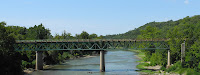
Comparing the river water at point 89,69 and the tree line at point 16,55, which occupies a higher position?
the tree line at point 16,55

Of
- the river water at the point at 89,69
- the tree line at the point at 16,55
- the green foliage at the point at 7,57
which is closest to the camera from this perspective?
the green foliage at the point at 7,57

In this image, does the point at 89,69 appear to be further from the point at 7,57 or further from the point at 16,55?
the point at 7,57

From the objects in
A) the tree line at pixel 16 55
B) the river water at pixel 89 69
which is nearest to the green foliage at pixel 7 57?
the tree line at pixel 16 55

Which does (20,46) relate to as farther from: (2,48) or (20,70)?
(2,48)

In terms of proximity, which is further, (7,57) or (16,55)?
(16,55)

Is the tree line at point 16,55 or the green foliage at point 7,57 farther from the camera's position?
the tree line at point 16,55

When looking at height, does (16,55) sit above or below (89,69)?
above

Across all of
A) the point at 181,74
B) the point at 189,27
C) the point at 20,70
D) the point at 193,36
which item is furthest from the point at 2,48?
the point at 189,27

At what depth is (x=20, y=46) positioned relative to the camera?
70688 millimetres

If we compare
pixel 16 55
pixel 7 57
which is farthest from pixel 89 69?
pixel 7 57

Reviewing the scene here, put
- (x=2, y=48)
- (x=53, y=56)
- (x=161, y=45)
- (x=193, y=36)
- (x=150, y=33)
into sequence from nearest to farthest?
(x=2, y=48) < (x=193, y=36) < (x=161, y=45) < (x=53, y=56) < (x=150, y=33)

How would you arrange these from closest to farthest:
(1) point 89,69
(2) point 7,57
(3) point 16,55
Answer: (2) point 7,57, (3) point 16,55, (1) point 89,69

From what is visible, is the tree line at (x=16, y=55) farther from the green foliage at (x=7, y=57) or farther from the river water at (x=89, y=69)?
the river water at (x=89, y=69)

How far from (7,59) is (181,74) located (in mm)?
37865
